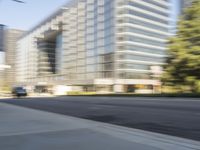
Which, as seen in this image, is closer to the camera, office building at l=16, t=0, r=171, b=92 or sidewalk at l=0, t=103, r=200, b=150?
sidewalk at l=0, t=103, r=200, b=150

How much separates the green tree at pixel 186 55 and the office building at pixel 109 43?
48.9 metres

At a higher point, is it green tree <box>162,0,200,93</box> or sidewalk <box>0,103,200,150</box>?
green tree <box>162,0,200,93</box>

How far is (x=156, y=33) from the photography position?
11675 centimetres

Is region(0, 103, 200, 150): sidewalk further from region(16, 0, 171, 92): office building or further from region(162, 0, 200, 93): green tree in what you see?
region(16, 0, 171, 92): office building

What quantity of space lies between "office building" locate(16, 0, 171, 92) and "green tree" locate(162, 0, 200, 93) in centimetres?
4892

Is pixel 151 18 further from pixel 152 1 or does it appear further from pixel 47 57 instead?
pixel 47 57

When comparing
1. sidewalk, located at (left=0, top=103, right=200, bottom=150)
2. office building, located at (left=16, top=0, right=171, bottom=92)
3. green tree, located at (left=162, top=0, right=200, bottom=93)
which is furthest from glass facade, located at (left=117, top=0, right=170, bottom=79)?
sidewalk, located at (left=0, top=103, right=200, bottom=150)

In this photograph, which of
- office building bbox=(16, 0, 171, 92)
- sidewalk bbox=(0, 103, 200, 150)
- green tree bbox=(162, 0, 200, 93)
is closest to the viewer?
sidewalk bbox=(0, 103, 200, 150)

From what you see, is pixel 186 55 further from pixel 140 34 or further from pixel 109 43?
pixel 140 34

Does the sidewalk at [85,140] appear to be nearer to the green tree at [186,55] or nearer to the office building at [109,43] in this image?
the green tree at [186,55]

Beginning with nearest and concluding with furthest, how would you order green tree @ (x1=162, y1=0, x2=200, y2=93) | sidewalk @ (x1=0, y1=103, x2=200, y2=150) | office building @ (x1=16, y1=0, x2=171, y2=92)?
sidewalk @ (x1=0, y1=103, x2=200, y2=150) → green tree @ (x1=162, y1=0, x2=200, y2=93) → office building @ (x1=16, y1=0, x2=171, y2=92)

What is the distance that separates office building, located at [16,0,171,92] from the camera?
102625 millimetres

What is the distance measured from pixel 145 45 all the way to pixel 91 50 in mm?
16318

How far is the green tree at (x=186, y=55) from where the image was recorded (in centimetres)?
4447
